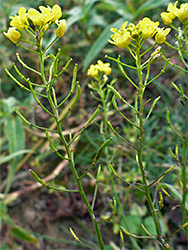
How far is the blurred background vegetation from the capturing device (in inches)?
49.5

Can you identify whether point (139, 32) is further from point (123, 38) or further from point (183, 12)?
point (183, 12)

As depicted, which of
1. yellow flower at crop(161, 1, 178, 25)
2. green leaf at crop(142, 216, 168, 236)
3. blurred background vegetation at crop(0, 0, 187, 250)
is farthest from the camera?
blurred background vegetation at crop(0, 0, 187, 250)


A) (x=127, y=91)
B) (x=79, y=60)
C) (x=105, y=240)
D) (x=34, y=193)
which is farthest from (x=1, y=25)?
(x=105, y=240)

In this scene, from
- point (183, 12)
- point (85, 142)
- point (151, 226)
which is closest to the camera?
point (183, 12)

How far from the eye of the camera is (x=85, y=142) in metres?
1.50

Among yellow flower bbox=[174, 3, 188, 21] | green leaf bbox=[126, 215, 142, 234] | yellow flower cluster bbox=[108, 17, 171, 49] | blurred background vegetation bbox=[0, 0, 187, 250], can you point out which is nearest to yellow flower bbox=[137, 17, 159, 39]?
yellow flower cluster bbox=[108, 17, 171, 49]

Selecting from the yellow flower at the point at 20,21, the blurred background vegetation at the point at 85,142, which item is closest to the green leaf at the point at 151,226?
the blurred background vegetation at the point at 85,142

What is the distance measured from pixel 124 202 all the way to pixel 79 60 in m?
0.97

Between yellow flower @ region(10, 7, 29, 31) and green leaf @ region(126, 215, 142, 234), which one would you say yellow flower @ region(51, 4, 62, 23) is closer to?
yellow flower @ region(10, 7, 29, 31)

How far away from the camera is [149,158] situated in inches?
50.4

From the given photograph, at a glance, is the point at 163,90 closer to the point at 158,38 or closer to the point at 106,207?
the point at 106,207

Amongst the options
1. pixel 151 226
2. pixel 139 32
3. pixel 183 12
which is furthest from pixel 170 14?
pixel 151 226

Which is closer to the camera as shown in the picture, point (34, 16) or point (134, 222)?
point (34, 16)

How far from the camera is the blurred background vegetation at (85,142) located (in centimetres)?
126
